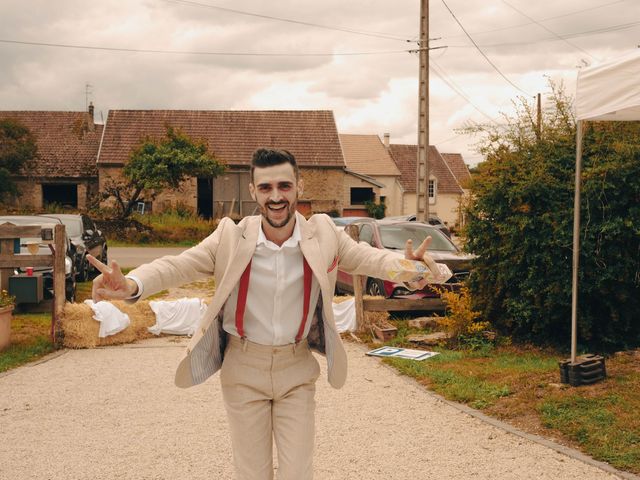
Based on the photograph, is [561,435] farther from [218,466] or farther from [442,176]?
[442,176]

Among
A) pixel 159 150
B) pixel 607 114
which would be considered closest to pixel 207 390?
pixel 607 114

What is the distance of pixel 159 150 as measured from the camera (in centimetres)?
3162

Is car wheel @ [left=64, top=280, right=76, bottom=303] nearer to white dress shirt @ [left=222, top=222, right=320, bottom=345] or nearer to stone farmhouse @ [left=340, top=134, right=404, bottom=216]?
white dress shirt @ [left=222, top=222, right=320, bottom=345]

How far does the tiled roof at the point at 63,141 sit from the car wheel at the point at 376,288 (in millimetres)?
31540

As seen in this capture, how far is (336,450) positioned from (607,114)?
Result: 3821 millimetres

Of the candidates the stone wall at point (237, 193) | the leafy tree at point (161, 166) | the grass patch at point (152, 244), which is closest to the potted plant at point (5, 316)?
the grass patch at point (152, 244)

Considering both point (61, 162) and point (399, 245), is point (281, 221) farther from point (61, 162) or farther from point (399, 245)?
point (61, 162)

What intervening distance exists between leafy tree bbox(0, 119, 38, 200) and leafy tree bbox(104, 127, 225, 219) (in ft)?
25.2

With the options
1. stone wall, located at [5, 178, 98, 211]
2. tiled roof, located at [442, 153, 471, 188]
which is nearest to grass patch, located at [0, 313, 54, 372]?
stone wall, located at [5, 178, 98, 211]

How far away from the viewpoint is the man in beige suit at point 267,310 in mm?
3570

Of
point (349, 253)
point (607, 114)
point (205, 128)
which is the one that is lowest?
point (349, 253)

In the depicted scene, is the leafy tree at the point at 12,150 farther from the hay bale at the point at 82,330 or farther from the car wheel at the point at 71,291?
the hay bale at the point at 82,330

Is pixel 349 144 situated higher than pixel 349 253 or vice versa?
pixel 349 144

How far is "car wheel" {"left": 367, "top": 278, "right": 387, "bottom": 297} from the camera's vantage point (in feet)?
39.5
